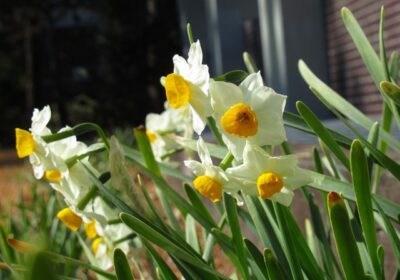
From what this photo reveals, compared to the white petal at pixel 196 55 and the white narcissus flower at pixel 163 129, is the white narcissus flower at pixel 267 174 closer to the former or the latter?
the white petal at pixel 196 55

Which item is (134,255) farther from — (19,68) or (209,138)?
(19,68)

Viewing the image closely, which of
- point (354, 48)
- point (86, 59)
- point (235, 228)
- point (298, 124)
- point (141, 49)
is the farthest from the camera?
point (86, 59)

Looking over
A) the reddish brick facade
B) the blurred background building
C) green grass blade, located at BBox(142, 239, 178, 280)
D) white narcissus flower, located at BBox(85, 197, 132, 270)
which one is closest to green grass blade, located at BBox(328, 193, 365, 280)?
green grass blade, located at BBox(142, 239, 178, 280)

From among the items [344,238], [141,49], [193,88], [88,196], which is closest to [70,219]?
[88,196]

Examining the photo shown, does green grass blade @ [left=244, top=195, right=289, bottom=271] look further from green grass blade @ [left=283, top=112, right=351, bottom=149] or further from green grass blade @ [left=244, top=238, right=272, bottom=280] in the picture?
green grass blade @ [left=283, top=112, right=351, bottom=149]

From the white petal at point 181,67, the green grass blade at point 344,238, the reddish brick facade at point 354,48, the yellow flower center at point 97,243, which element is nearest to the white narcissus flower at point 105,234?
the yellow flower center at point 97,243

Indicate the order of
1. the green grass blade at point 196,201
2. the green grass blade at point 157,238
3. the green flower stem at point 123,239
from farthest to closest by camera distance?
the green flower stem at point 123,239 < the green grass blade at point 196,201 < the green grass blade at point 157,238

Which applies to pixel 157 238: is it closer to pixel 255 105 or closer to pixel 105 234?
pixel 255 105
